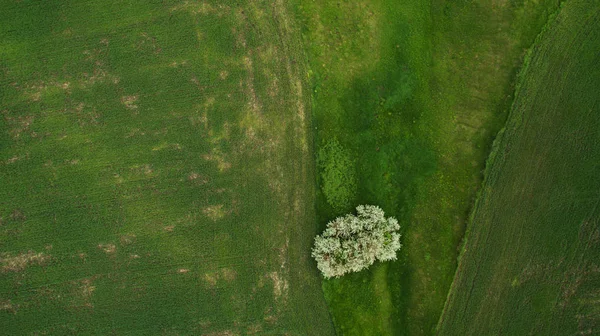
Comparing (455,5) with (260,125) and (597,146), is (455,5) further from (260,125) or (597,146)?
(260,125)

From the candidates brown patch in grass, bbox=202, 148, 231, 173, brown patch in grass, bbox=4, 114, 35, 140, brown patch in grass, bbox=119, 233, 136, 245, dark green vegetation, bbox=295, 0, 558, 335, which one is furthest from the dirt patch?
brown patch in grass, bbox=4, 114, 35, 140

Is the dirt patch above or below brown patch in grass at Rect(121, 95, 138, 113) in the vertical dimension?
below

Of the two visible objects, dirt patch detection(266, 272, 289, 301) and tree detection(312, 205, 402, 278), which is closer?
tree detection(312, 205, 402, 278)

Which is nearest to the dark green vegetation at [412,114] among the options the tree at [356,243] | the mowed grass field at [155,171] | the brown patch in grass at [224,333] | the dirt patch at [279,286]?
the tree at [356,243]

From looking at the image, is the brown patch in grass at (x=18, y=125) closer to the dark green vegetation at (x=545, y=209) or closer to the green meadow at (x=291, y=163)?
the green meadow at (x=291, y=163)

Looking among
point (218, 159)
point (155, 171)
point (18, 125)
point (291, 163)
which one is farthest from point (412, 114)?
point (18, 125)

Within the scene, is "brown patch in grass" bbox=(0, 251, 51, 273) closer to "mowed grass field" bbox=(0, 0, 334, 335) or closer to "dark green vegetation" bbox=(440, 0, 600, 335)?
"mowed grass field" bbox=(0, 0, 334, 335)

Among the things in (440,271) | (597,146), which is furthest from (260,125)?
(597,146)
